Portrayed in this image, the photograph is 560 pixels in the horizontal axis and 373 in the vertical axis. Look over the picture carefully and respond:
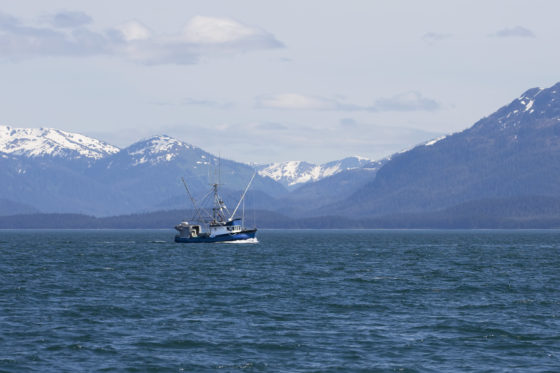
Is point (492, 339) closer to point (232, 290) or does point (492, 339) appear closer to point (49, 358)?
point (49, 358)

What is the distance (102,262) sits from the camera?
152 metres

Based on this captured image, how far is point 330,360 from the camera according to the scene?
52.4 meters

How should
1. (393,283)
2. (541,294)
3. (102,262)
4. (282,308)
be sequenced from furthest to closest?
(102,262) < (393,283) < (541,294) < (282,308)

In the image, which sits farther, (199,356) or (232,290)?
(232,290)

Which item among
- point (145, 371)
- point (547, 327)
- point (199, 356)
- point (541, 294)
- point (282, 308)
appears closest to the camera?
point (145, 371)

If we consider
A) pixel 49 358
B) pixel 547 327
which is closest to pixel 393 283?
pixel 547 327

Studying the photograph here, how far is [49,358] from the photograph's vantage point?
5222 cm

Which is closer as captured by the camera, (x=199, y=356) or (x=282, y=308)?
(x=199, y=356)

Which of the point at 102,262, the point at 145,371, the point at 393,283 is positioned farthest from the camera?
the point at 102,262

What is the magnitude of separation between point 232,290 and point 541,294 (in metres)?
31.4

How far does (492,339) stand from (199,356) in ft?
65.5

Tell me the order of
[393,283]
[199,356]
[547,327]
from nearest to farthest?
→ [199,356], [547,327], [393,283]

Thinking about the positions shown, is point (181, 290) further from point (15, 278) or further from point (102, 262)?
point (102, 262)

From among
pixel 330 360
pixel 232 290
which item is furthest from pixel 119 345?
pixel 232 290
